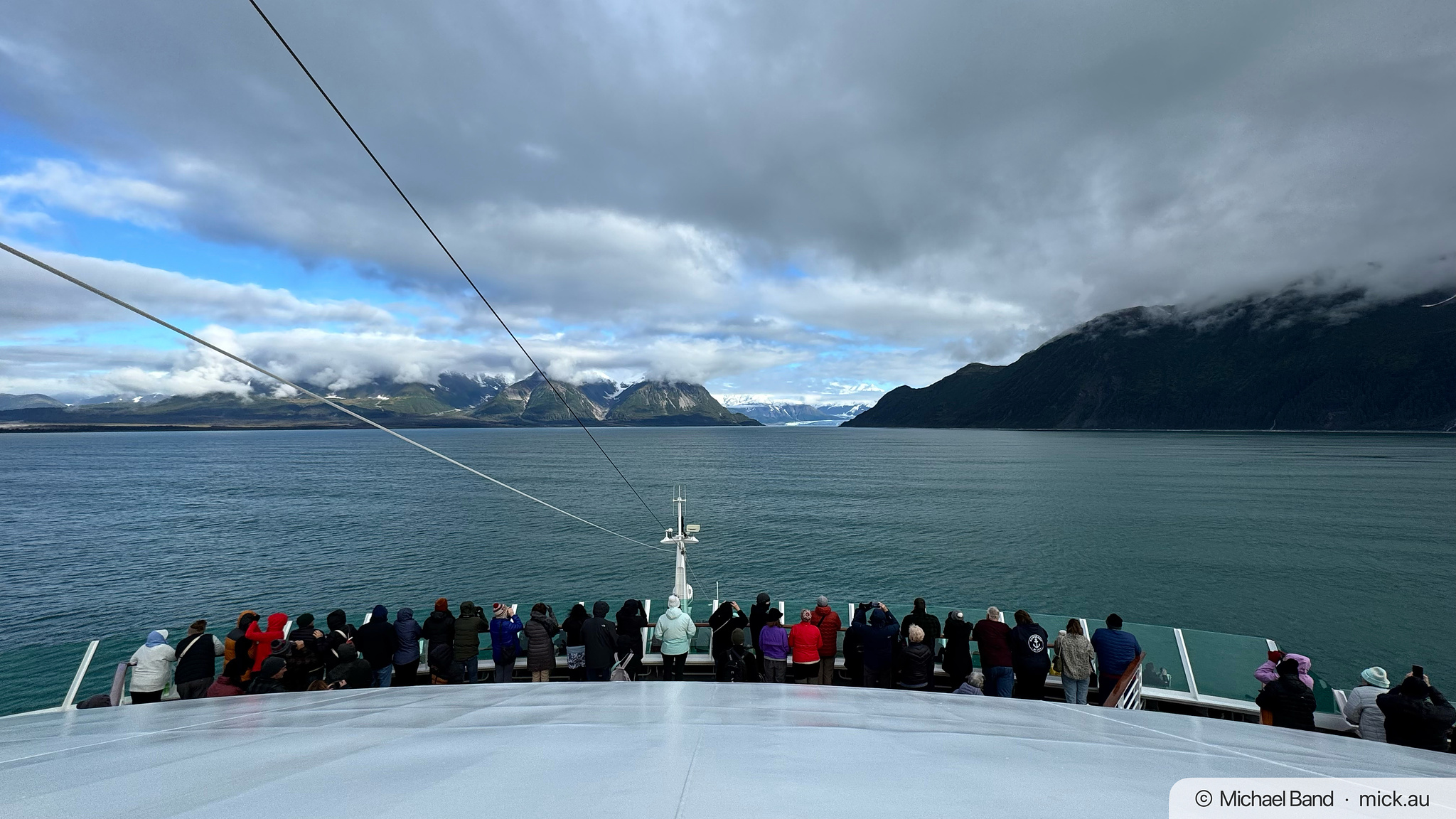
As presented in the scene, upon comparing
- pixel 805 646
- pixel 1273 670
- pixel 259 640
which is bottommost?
pixel 1273 670

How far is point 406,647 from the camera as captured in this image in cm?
978

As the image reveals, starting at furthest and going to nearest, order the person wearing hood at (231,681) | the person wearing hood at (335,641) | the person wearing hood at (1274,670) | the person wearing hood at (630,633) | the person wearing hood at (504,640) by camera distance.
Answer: the person wearing hood at (504,640), the person wearing hood at (630,633), the person wearing hood at (335,641), the person wearing hood at (1274,670), the person wearing hood at (231,681)

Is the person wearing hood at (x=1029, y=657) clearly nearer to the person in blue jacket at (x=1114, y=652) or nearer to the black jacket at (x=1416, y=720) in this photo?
the person in blue jacket at (x=1114, y=652)

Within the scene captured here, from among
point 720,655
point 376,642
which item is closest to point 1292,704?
point 720,655

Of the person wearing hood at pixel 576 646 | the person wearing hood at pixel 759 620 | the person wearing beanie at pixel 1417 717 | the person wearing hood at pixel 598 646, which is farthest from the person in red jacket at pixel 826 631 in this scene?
the person wearing beanie at pixel 1417 717

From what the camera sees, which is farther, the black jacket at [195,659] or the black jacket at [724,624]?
the black jacket at [724,624]

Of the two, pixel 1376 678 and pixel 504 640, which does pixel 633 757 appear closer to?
pixel 504 640

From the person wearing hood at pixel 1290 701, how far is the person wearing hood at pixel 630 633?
9101 millimetres

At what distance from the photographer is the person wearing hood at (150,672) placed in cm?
824

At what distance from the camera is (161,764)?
13.6 ft

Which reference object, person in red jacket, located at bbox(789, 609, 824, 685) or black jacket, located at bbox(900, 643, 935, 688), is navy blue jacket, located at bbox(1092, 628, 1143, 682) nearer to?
black jacket, located at bbox(900, 643, 935, 688)

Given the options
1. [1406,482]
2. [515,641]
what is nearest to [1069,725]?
[515,641]

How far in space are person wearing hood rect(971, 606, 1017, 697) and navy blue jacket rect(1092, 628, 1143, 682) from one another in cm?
163

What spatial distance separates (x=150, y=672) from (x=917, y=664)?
36.4 ft
